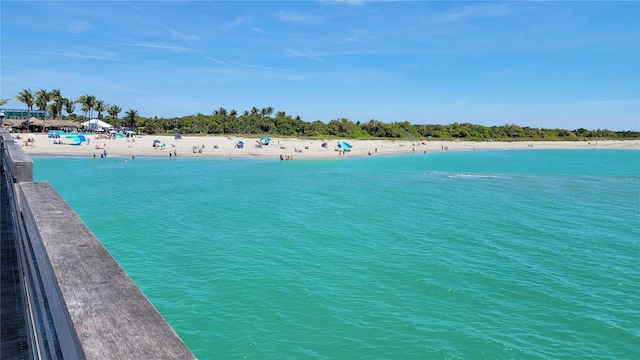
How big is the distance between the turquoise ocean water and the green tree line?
72.0 m

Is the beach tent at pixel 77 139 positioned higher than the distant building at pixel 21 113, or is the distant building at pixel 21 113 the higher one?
the distant building at pixel 21 113

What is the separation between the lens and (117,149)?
70875 mm

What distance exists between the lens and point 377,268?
62.3ft

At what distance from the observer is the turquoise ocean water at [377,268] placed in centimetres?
1299

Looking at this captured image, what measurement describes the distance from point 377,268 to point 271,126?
10508 cm

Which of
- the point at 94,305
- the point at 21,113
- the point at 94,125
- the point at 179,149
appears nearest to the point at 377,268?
the point at 94,305

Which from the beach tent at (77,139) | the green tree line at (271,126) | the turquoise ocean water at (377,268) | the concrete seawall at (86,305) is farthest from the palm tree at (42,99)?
the concrete seawall at (86,305)

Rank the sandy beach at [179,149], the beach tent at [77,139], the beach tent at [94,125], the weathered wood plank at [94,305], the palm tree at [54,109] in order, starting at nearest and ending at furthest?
the weathered wood plank at [94,305]
the sandy beach at [179,149]
the beach tent at [77,139]
the beach tent at [94,125]
the palm tree at [54,109]

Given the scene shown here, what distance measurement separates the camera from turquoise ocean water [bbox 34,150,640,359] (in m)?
13.0

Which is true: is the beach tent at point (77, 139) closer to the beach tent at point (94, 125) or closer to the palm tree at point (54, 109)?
the beach tent at point (94, 125)

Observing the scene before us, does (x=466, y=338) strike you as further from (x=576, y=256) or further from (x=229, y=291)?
(x=576, y=256)

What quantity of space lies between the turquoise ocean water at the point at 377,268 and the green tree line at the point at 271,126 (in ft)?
236

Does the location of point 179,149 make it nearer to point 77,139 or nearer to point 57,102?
point 77,139

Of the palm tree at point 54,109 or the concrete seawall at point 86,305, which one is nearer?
the concrete seawall at point 86,305
